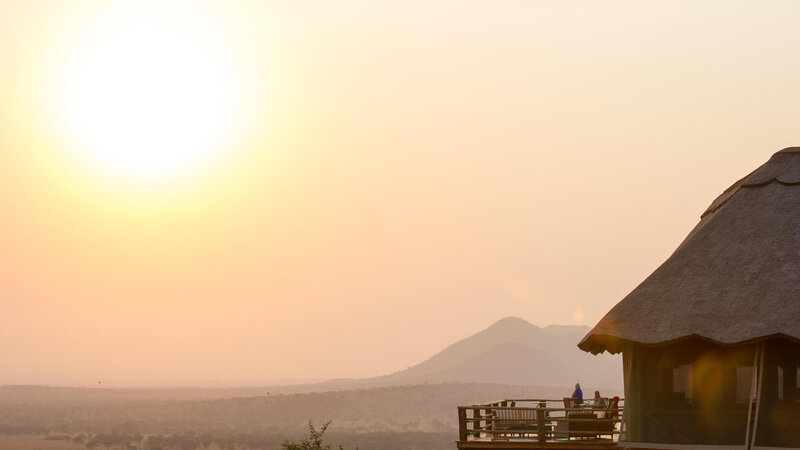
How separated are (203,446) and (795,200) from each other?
252ft

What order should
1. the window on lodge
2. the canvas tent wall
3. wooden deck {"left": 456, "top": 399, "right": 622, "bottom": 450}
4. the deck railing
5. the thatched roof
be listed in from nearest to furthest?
the thatched roof < the canvas tent wall < the window on lodge < wooden deck {"left": 456, "top": 399, "right": 622, "bottom": 450} < the deck railing

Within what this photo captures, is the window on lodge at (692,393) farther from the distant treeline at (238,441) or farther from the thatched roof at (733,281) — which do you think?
the distant treeline at (238,441)

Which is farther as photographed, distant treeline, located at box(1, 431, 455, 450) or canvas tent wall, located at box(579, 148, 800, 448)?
distant treeline, located at box(1, 431, 455, 450)

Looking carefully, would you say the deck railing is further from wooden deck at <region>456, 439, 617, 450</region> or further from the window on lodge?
the window on lodge

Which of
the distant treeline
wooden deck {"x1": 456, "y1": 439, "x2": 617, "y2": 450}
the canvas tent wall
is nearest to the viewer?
the canvas tent wall

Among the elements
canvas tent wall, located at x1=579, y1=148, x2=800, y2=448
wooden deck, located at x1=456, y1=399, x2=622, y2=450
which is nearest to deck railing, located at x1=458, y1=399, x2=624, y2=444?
wooden deck, located at x1=456, y1=399, x2=622, y2=450

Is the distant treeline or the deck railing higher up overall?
the deck railing

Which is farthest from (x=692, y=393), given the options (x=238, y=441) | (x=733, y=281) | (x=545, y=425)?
(x=238, y=441)

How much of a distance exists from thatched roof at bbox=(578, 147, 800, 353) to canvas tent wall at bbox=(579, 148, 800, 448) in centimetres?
2

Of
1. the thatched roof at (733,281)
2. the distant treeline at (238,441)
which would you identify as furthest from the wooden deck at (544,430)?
the distant treeline at (238,441)

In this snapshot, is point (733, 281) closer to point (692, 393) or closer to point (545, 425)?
point (692, 393)

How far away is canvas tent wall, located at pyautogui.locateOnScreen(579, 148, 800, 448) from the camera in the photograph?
24531 millimetres

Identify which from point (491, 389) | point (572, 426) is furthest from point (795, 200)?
point (491, 389)

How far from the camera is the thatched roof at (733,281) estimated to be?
2436 centimetres
